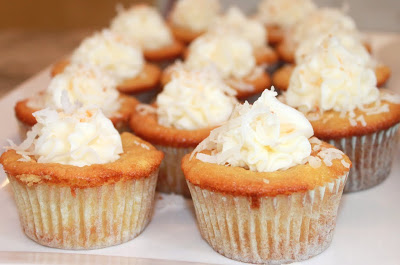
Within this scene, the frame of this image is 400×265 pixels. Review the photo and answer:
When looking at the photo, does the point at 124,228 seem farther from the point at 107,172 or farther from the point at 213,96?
the point at 213,96

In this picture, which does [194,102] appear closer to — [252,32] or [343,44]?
[343,44]

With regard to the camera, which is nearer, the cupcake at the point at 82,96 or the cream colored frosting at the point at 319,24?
the cupcake at the point at 82,96

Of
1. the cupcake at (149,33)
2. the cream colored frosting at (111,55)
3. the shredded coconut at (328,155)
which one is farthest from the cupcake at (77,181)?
the cupcake at (149,33)

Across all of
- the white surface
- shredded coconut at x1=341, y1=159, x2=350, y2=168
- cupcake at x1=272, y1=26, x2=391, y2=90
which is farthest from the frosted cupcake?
shredded coconut at x1=341, y1=159, x2=350, y2=168

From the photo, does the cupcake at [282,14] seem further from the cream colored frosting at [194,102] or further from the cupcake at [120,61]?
the cream colored frosting at [194,102]

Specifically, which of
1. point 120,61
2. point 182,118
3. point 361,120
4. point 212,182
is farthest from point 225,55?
point 212,182

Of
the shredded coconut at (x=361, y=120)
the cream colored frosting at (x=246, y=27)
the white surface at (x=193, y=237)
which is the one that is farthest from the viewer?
the cream colored frosting at (x=246, y=27)

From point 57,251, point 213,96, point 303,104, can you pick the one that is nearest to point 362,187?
point 303,104
